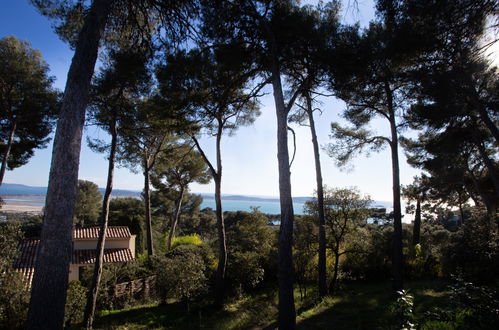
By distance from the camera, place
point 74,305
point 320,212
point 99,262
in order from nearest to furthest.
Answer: point 74,305, point 99,262, point 320,212

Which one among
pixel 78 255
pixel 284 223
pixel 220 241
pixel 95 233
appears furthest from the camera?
pixel 95 233

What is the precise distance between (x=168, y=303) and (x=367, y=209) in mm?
7994

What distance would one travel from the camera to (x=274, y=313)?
731 cm

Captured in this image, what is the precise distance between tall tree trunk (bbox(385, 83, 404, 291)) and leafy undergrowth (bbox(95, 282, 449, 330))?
2.15ft

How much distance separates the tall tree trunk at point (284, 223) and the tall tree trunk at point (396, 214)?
4316 millimetres

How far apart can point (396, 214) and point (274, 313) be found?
15.3 ft

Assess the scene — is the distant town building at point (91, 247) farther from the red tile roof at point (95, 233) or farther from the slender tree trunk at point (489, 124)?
the slender tree trunk at point (489, 124)

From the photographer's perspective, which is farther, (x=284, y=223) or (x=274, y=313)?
(x=274, y=313)

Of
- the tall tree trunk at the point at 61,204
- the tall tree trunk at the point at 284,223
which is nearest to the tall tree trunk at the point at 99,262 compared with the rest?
the tall tree trunk at the point at 61,204

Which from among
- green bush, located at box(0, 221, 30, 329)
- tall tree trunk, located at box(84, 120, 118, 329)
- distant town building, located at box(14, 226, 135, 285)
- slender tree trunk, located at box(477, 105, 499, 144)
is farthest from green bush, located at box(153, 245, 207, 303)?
slender tree trunk, located at box(477, 105, 499, 144)

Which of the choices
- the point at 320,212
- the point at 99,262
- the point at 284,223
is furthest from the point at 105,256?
the point at 284,223

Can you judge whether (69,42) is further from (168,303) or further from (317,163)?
(168,303)

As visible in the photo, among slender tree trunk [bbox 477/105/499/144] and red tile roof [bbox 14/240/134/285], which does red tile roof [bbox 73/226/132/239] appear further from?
slender tree trunk [bbox 477/105/499/144]

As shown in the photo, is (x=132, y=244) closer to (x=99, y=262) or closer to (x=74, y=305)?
(x=74, y=305)
